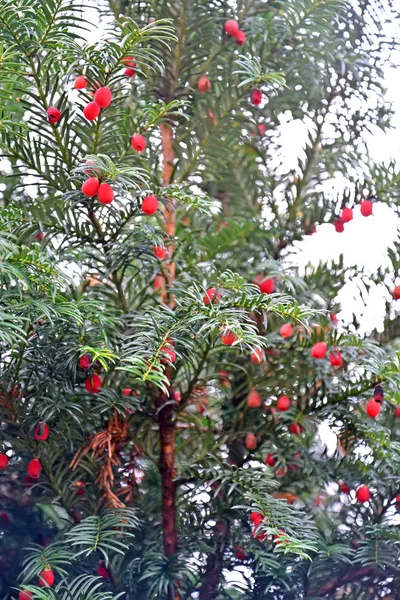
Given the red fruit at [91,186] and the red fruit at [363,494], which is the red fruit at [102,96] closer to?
the red fruit at [91,186]

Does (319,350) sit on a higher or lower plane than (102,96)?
lower

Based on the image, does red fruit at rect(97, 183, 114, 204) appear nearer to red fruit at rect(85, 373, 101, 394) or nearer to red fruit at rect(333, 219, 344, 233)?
red fruit at rect(85, 373, 101, 394)

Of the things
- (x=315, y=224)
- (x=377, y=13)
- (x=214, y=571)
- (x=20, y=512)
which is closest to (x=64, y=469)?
(x=20, y=512)

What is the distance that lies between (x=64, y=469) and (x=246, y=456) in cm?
26

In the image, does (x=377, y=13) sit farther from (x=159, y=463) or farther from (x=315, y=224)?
(x=159, y=463)

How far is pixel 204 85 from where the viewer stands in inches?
42.6

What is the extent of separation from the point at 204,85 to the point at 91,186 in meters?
0.40

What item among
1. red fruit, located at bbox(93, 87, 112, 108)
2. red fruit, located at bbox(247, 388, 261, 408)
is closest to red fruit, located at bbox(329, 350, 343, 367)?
red fruit, located at bbox(247, 388, 261, 408)

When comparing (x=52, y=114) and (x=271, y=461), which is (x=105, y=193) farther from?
(x=271, y=461)

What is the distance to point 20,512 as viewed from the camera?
97 centimetres

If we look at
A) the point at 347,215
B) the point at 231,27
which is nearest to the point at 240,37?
the point at 231,27

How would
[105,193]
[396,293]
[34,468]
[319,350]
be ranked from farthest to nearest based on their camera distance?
[396,293], [319,350], [34,468], [105,193]

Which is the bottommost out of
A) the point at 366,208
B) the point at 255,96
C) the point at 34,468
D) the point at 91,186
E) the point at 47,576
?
the point at 47,576

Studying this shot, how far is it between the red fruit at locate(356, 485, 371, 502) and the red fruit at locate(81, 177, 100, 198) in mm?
526
